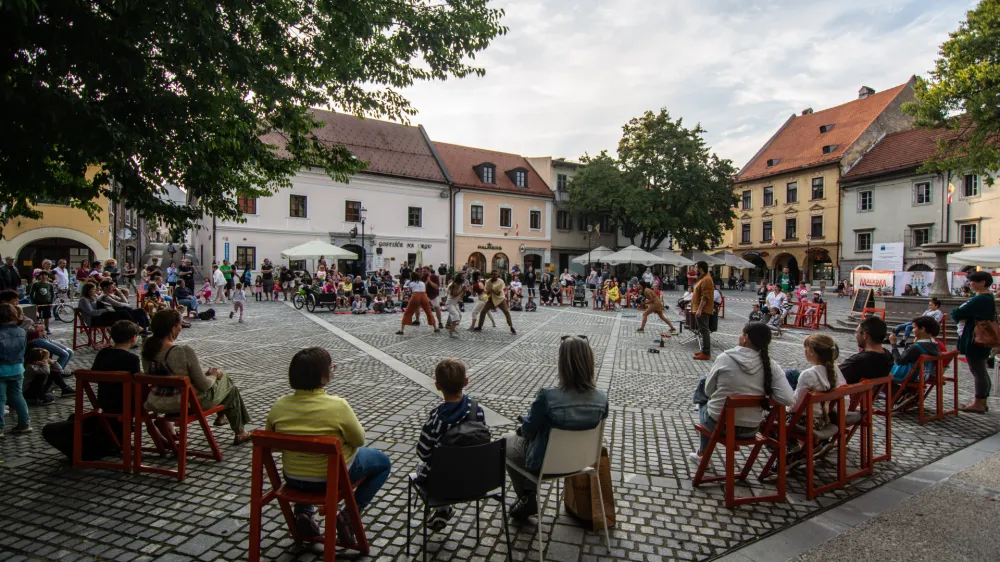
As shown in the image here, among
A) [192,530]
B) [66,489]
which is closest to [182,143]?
[66,489]

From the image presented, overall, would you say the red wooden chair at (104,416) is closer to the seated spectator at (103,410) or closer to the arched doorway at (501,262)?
the seated spectator at (103,410)

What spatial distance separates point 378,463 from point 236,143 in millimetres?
5839

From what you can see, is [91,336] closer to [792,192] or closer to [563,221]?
[563,221]

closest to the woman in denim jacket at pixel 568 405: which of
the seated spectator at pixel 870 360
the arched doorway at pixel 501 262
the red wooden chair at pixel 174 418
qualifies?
the red wooden chair at pixel 174 418

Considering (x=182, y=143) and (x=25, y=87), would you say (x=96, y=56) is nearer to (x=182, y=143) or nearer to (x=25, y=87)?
(x=25, y=87)

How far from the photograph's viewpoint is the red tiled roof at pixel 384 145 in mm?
34188

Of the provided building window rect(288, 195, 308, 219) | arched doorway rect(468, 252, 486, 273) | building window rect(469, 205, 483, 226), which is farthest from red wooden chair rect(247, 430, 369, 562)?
building window rect(469, 205, 483, 226)

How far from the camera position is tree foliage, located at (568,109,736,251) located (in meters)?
39.0

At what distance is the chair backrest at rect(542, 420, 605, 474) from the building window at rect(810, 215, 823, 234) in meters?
44.8

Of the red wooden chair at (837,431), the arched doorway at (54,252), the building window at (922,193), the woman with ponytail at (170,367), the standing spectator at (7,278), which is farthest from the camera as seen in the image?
the building window at (922,193)

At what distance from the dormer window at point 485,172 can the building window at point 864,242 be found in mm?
26863

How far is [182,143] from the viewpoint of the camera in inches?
233

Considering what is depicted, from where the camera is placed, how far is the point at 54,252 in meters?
27.6

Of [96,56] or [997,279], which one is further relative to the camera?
[997,279]
